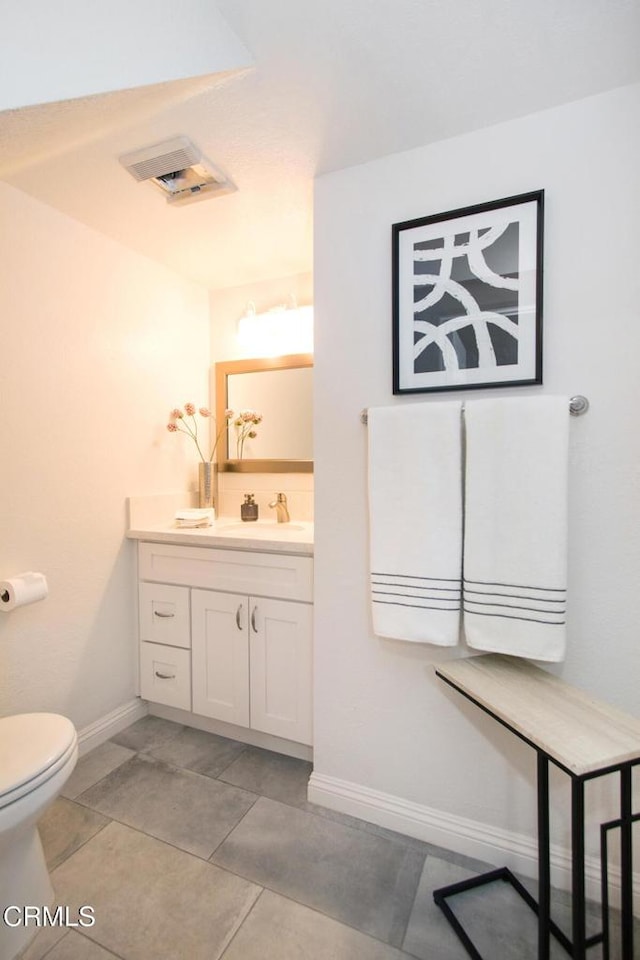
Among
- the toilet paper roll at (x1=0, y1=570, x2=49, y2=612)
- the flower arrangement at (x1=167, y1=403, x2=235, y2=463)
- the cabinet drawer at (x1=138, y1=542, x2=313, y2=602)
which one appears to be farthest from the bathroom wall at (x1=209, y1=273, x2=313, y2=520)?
the toilet paper roll at (x1=0, y1=570, x2=49, y2=612)

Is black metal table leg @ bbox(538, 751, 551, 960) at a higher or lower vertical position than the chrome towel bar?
lower

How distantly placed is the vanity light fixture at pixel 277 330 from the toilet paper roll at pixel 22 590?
1.45 metres

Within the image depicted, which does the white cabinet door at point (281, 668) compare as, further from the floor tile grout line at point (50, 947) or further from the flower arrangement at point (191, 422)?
the flower arrangement at point (191, 422)

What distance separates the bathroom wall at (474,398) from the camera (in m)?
1.17

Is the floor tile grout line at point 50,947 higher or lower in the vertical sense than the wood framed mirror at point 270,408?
lower

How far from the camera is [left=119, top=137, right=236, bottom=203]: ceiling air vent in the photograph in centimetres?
138

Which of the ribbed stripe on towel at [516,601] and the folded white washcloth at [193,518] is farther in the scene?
the folded white washcloth at [193,518]

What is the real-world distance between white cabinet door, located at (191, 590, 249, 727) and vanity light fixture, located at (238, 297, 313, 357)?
49.0 inches

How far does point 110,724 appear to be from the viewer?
6.33ft

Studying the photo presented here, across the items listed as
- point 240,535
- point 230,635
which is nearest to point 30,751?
point 230,635

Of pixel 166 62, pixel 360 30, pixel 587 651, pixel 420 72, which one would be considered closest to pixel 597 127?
pixel 420 72

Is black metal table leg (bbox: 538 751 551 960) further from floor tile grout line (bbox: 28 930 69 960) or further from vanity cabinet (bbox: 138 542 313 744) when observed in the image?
floor tile grout line (bbox: 28 930 69 960)

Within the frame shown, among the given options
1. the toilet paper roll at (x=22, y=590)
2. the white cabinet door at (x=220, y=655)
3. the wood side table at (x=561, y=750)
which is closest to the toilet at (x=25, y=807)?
the toilet paper roll at (x=22, y=590)

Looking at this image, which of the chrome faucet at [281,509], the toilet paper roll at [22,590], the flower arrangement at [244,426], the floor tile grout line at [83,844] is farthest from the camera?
the flower arrangement at [244,426]
